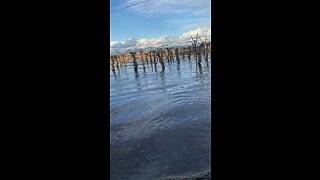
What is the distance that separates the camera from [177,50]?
31406 millimetres
